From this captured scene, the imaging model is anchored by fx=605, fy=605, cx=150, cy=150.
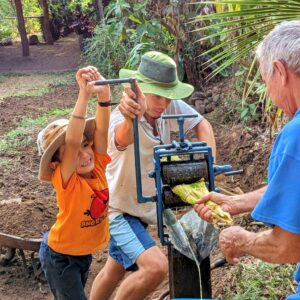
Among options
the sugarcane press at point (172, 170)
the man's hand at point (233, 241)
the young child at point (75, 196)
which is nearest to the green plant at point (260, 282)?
the sugarcane press at point (172, 170)

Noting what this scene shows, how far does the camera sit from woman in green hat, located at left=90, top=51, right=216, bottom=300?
320 cm

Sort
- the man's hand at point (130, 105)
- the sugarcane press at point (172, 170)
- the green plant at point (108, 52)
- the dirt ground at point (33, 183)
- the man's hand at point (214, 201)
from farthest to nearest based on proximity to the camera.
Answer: the green plant at point (108, 52) < the dirt ground at point (33, 183) < the man's hand at point (130, 105) < the sugarcane press at point (172, 170) < the man's hand at point (214, 201)

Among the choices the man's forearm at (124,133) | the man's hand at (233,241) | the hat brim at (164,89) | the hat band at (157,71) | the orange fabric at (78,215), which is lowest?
the orange fabric at (78,215)

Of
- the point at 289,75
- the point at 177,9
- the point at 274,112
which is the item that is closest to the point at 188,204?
the point at 289,75

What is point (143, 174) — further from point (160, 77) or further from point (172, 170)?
point (172, 170)

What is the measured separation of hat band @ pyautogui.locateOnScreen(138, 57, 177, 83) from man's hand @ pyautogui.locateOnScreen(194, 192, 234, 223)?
102 centimetres

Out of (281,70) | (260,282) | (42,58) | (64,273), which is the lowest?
(42,58)

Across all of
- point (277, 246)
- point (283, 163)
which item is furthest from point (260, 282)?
point (283, 163)

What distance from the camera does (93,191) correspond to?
3.13 metres

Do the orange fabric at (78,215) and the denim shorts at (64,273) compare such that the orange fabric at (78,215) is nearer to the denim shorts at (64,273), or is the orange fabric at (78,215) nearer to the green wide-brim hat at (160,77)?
the denim shorts at (64,273)

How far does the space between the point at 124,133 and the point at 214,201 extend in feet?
2.62

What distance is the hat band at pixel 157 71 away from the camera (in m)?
3.24

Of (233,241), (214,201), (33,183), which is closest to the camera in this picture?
(233,241)

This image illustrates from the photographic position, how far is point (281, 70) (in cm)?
189
